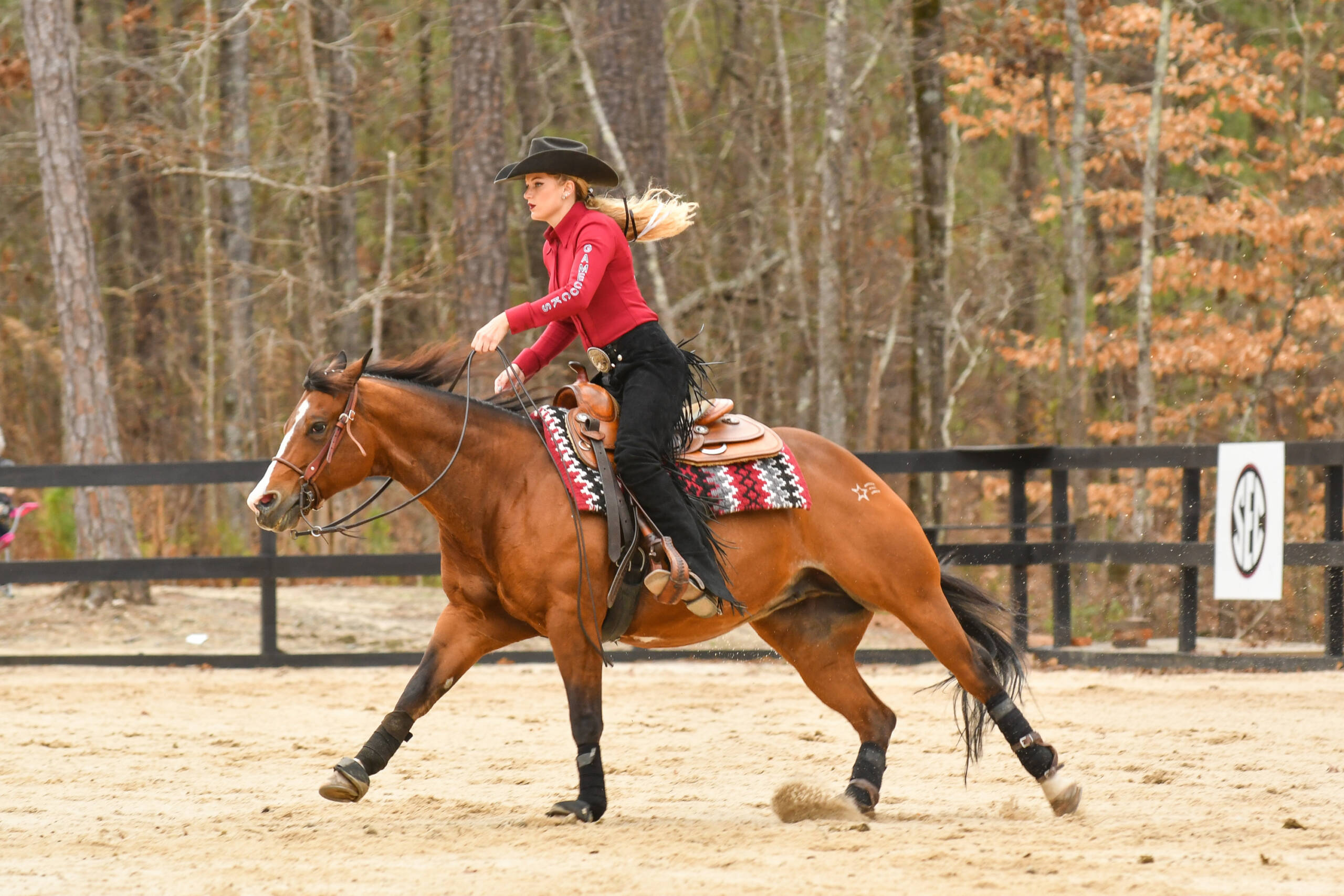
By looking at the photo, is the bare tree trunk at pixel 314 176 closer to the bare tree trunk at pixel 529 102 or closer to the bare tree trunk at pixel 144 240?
the bare tree trunk at pixel 529 102

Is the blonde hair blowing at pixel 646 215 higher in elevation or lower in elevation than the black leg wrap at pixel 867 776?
higher

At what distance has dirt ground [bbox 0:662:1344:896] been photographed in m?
4.21

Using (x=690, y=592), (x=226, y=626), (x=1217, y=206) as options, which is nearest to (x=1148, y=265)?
(x=1217, y=206)

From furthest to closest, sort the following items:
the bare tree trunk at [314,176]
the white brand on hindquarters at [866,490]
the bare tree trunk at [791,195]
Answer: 1. the bare tree trunk at [791,195]
2. the bare tree trunk at [314,176]
3. the white brand on hindquarters at [866,490]

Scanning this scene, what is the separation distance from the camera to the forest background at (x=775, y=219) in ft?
45.7

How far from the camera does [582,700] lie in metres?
5.13

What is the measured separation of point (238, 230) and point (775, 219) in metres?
7.18

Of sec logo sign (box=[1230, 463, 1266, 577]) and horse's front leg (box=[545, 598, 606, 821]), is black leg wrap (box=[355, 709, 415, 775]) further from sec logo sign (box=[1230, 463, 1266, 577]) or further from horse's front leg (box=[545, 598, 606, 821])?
sec logo sign (box=[1230, 463, 1266, 577])

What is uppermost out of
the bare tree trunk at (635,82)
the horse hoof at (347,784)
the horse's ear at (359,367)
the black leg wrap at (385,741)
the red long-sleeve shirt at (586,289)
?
the bare tree trunk at (635,82)

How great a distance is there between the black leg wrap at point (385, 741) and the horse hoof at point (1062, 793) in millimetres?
2414

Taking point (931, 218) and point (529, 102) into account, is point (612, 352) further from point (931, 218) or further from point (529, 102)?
point (529, 102)

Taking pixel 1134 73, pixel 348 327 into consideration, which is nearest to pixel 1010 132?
pixel 1134 73

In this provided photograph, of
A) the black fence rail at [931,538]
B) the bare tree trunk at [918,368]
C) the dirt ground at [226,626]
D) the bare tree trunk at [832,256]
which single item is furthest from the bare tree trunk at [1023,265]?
the black fence rail at [931,538]

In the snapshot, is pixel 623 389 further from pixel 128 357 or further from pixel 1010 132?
pixel 128 357
